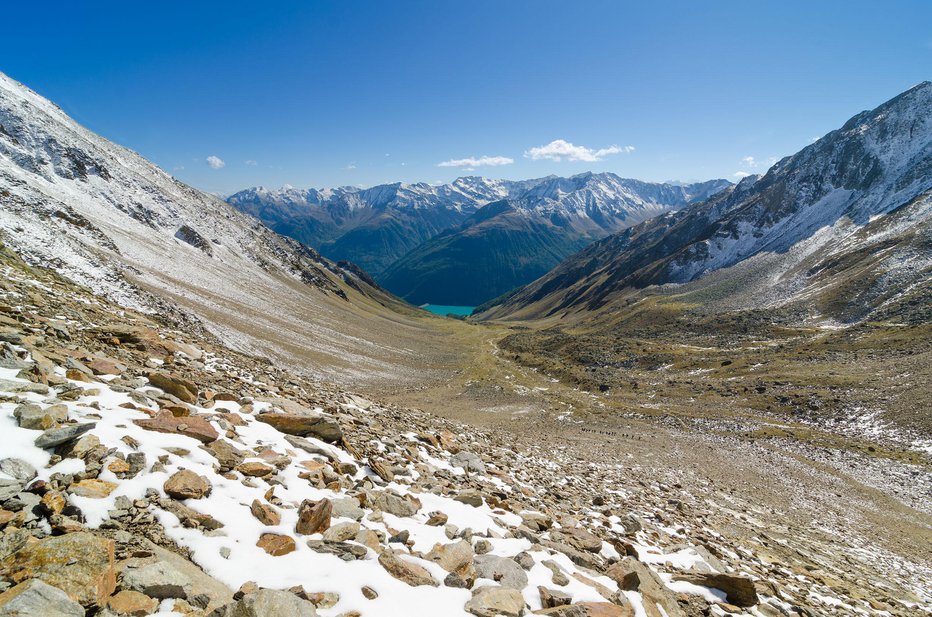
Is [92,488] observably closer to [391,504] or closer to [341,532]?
[341,532]

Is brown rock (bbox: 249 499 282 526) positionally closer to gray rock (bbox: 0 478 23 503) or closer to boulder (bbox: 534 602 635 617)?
gray rock (bbox: 0 478 23 503)

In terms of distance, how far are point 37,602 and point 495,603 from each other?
6.91 metres

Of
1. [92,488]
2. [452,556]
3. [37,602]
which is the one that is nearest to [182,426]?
[92,488]

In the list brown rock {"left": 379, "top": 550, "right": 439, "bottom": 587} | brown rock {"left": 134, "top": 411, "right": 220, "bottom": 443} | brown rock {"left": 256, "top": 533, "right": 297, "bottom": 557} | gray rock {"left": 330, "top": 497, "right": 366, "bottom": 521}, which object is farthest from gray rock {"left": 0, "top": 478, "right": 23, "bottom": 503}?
brown rock {"left": 379, "top": 550, "right": 439, "bottom": 587}

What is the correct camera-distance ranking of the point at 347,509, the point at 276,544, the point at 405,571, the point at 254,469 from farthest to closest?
the point at 254,469
the point at 347,509
the point at 405,571
the point at 276,544

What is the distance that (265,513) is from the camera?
346 inches

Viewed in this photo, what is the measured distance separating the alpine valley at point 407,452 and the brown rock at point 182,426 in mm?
59

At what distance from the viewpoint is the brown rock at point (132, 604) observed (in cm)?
564

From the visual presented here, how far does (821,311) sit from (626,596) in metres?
110

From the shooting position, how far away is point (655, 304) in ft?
425

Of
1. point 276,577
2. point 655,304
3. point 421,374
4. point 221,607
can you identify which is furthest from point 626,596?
point 655,304

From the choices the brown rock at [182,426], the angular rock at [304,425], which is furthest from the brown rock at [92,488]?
the angular rock at [304,425]

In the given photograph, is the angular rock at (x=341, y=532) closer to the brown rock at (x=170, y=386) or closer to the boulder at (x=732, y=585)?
the brown rock at (x=170, y=386)

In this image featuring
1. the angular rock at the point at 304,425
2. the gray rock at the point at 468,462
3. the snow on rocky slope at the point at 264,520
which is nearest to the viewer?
the snow on rocky slope at the point at 264,520
